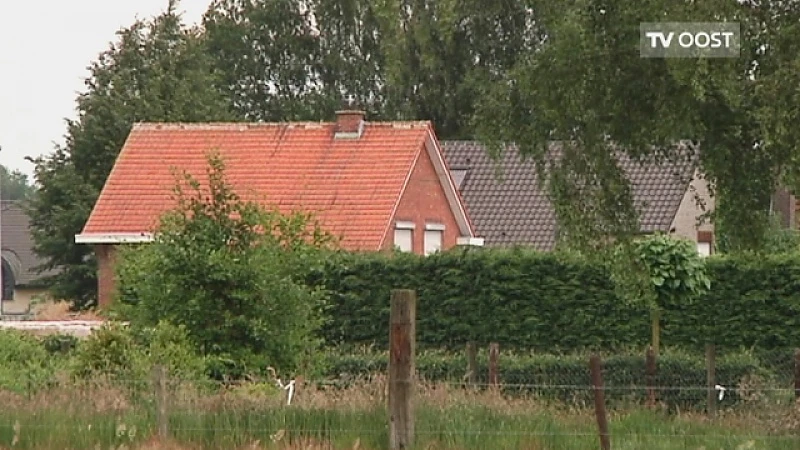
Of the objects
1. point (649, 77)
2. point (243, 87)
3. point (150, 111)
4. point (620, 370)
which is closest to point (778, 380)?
point (620, 370)

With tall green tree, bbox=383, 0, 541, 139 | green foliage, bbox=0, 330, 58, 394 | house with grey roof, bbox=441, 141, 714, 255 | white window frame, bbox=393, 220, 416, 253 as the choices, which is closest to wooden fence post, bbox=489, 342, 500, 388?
tall green tree, bbox=383, 0, 541, 139

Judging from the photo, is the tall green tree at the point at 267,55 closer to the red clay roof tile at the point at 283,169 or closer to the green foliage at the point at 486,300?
the red clay roof tile at the point at 283,169

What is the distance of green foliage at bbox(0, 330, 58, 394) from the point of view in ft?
57.0

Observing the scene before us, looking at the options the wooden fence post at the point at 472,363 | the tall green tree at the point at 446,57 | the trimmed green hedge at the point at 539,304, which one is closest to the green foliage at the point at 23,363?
the wooden fence post at the point at 472,363

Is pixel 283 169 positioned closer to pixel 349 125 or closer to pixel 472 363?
pixel 349 125

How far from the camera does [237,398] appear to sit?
15414mm

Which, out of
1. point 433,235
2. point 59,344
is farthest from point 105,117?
point 59,344

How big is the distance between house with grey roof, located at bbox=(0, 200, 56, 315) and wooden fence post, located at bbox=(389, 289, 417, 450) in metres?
57.0

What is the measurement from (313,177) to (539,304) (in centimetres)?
1300

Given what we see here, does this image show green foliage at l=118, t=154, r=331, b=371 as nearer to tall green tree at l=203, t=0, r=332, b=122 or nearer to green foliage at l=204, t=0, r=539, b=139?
green foliage at l=204, t=0, r=539, b=139

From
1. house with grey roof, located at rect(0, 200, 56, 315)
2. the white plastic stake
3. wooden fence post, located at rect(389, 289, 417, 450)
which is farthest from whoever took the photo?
house with grey roof, located at rect(0, 200, 56, 315)

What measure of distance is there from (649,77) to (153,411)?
5.98 meters

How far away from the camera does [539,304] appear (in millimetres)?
29750

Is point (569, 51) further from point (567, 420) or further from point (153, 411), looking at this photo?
point (153, 411)
